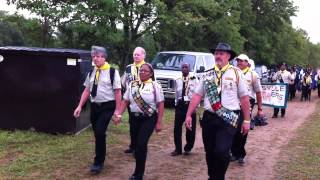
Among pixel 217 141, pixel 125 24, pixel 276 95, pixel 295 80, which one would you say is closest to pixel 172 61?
pixel 125 24

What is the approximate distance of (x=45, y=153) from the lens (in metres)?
9.60

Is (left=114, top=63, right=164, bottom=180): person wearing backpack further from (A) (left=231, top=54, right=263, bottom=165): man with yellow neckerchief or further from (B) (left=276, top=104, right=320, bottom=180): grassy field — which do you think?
(B) (left=276, top=104, right=320, bottom=180): grassy field

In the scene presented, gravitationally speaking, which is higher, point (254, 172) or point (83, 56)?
point (83, 56)

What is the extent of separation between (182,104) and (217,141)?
3.24m

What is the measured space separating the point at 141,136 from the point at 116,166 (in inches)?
57.6

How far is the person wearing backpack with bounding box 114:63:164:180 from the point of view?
770 centimetres

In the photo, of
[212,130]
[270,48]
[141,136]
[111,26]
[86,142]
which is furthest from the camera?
[270,48]

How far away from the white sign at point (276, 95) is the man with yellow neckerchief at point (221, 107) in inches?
460

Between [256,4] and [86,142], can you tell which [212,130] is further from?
[256,4]

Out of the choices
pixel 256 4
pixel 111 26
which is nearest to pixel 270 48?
pixel 256 4

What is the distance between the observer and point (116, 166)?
890 cm

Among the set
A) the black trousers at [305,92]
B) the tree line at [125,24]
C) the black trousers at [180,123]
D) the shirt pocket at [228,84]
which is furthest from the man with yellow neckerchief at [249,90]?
the black trousers at [305,92]

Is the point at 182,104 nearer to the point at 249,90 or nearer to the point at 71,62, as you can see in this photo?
the point at 249,90

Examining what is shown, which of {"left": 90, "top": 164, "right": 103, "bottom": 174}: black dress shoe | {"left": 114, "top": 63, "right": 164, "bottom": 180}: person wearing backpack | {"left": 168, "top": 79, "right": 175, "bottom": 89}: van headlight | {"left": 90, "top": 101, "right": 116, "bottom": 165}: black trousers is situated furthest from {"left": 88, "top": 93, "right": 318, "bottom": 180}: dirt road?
{"left": 168, "top": 79, "right": 175, "bottom": 89}: van headlight
